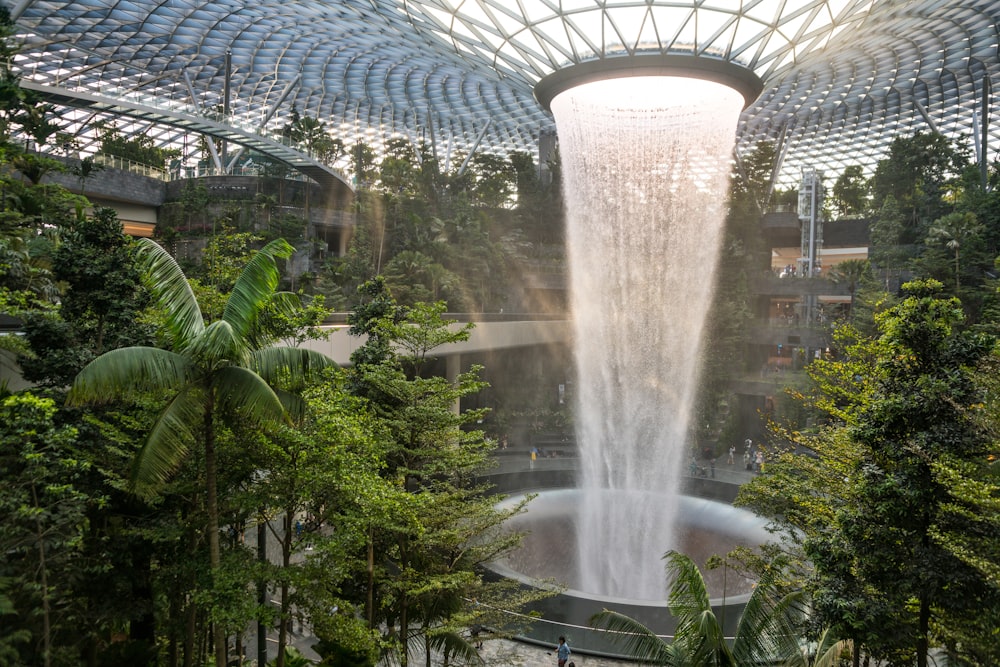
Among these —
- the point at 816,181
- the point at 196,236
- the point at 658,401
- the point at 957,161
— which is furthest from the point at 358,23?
the point at 957,161

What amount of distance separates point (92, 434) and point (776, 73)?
27972 mm

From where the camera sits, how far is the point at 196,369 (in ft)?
25.8

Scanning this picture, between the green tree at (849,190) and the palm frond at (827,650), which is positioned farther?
the green tree at (849,190)

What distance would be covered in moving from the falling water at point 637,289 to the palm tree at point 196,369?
1508 cm

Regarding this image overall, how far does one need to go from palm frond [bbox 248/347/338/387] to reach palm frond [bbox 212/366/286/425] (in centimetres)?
56

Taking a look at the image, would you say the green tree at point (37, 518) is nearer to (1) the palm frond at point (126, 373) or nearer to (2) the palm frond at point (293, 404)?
(1) the palm frond at point (126, 373)

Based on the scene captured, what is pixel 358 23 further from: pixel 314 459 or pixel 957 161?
pixel 957 161

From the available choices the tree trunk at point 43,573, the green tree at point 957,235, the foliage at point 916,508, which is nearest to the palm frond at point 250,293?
the tree trunk at point 43,573

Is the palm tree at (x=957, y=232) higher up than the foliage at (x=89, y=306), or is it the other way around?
the palm tree at (x=957, y=232)

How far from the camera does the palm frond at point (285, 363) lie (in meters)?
8.56

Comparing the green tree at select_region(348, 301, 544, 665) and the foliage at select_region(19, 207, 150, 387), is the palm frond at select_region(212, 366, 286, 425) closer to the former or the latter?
the foliage at select_region(19, 207, 150, 387)

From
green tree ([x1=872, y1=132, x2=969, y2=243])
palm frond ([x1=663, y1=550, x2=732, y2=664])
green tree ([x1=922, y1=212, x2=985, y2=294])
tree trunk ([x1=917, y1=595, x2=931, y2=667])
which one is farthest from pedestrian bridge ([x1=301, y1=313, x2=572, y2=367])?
green tree ([x1=872, y1=132, x2=969, y2=243])

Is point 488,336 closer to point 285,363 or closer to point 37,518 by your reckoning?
point 285,363

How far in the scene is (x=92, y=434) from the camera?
9406 millimetres
